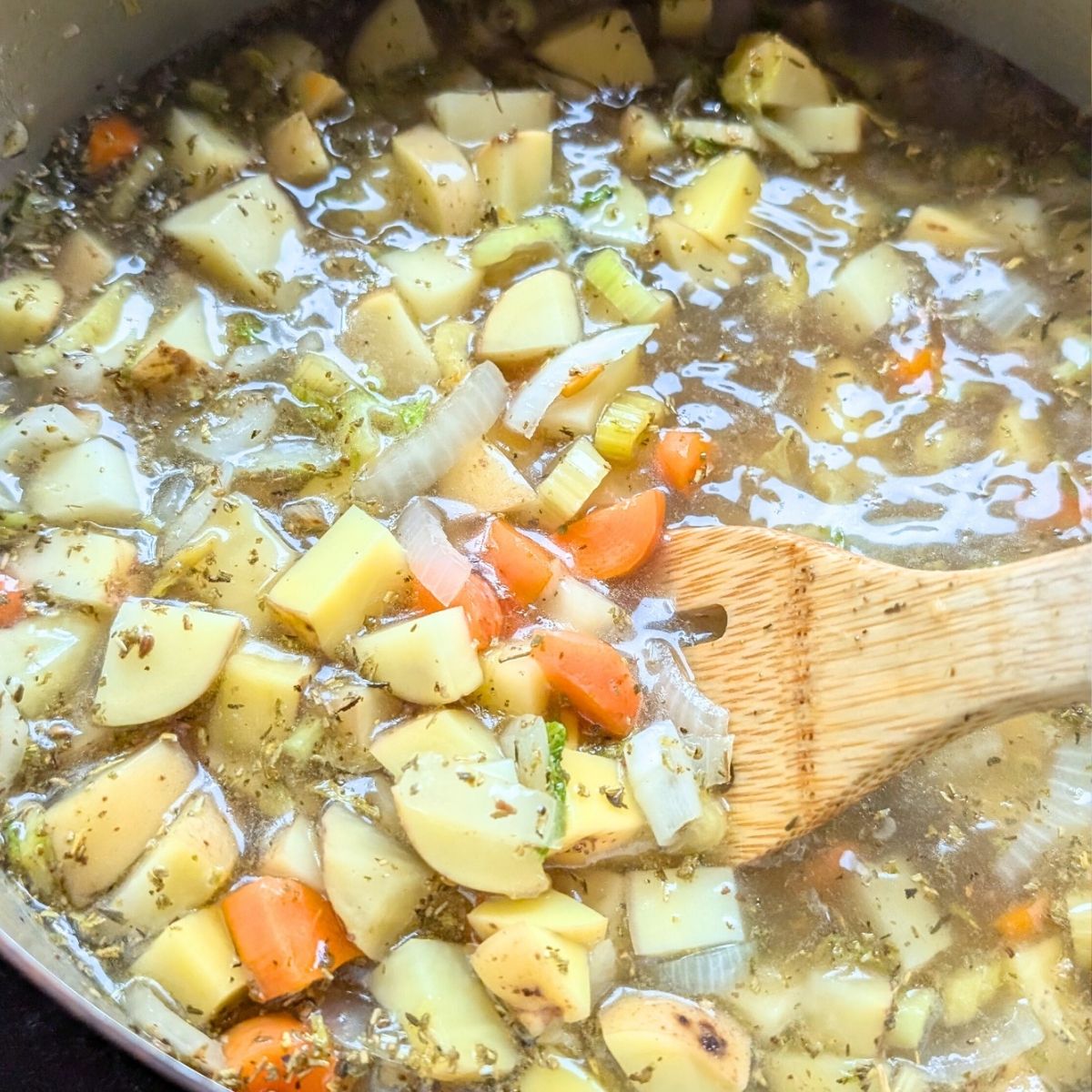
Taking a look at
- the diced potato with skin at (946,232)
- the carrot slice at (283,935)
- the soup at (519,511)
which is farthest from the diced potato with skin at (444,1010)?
the diced potato with skin at (946,232)

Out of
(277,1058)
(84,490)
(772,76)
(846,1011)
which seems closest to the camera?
(277,1058)

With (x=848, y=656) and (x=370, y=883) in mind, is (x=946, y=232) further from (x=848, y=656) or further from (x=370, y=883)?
(x=370, y=883)

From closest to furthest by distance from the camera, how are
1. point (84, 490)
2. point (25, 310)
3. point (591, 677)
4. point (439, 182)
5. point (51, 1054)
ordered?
point (51, 1054), point (591, 677), point (84, 490), point (25, 310), point (439, 182)

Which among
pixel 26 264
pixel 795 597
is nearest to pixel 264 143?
pixel 26 264

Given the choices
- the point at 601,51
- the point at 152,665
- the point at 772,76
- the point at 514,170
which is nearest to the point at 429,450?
the point at 152,665

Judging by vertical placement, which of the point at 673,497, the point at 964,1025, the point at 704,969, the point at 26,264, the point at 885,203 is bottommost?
the point at 964,1025

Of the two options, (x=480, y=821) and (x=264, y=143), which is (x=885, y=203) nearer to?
(x=264, y=143)

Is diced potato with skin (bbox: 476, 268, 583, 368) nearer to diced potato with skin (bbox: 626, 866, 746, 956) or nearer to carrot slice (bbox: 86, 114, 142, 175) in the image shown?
carrot slice (bbox: 86, 114, 142, 175)

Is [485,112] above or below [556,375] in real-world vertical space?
above
